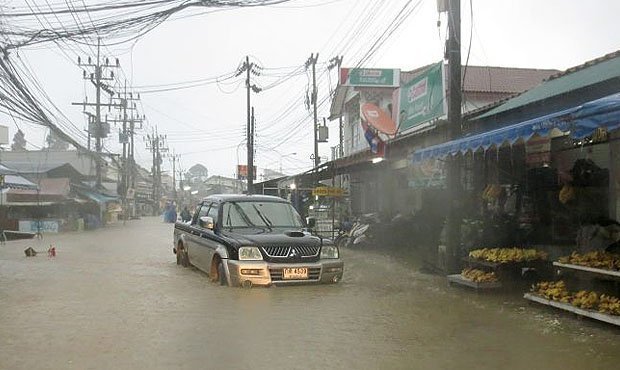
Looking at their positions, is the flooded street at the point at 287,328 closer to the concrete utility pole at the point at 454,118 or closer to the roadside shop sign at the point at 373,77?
the concrete utility pole at the point at 454,118

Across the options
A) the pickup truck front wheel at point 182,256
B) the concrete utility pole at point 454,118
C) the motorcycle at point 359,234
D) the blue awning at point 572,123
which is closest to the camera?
the blue awning at point 572,123

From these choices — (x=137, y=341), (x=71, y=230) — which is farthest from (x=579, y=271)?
(x=71, y=230)

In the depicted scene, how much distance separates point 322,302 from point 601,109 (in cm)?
461

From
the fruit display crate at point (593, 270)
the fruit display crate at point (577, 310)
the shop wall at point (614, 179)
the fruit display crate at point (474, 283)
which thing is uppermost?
the shop wall at point (614, 179)

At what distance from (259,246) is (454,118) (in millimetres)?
4293

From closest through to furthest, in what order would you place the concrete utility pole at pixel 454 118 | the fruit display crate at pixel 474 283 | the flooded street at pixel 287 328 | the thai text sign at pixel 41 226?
1. the flooded street at pixel 287 328
2. the fruit display crate at pixel 474 283
3. the concrete utility pole at pixel 454 118
4. the thai text sign at pixel 41 226

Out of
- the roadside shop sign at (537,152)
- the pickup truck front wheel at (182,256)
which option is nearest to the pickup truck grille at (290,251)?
the pickup truck front wheel at (182,256)

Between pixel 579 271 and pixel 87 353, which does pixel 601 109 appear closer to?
pixel 579 271

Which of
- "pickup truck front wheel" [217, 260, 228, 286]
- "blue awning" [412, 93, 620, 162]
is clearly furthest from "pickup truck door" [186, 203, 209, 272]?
"blue awning" [412, 93, 620, 162]

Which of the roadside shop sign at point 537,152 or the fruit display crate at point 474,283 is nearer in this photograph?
the fruit display crate at point 474,283

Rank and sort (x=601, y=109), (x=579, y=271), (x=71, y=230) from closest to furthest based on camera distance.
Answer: (x=601, y=109)
(x=579, y=271)
(x=71, y=230)

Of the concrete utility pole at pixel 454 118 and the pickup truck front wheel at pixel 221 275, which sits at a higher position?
the concrete utility pole at pixel 454 118

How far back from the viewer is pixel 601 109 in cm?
616

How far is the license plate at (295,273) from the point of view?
9.37m
